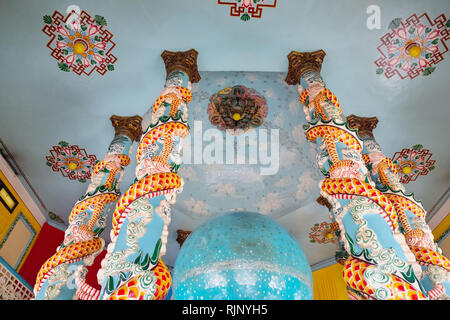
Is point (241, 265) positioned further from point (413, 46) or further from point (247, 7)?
point (413, 46)

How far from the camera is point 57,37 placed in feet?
17.5

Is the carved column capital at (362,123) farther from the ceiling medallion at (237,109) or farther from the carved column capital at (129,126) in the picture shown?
the carved column capital at (129,126)

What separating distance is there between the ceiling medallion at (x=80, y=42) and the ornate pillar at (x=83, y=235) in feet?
4.83

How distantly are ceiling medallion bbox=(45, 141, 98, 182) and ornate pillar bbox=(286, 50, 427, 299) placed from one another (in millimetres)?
5129

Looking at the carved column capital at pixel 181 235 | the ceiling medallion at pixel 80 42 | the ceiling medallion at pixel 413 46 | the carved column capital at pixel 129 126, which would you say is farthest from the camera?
the carved column capital at pixel 181 235

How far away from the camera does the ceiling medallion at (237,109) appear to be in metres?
7.89

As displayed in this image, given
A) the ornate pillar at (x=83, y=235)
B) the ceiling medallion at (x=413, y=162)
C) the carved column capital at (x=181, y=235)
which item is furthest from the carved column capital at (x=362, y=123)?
the carved column capital at (x=181, y=235)

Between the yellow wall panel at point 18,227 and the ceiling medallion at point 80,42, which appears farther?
the yellow wall panel at point 18,227

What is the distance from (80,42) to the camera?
5.46m

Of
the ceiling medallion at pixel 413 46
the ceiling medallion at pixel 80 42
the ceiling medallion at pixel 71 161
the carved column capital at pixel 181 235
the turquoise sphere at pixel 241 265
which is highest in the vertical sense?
the ceiling medallion at pixel 413 46

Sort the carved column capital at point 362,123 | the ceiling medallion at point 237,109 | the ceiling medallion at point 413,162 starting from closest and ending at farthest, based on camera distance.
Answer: the carved column capital at point 362,123
the ceiling medallion at point 413,162
the ceiling medallion at point 237,109

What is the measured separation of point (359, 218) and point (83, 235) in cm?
321
